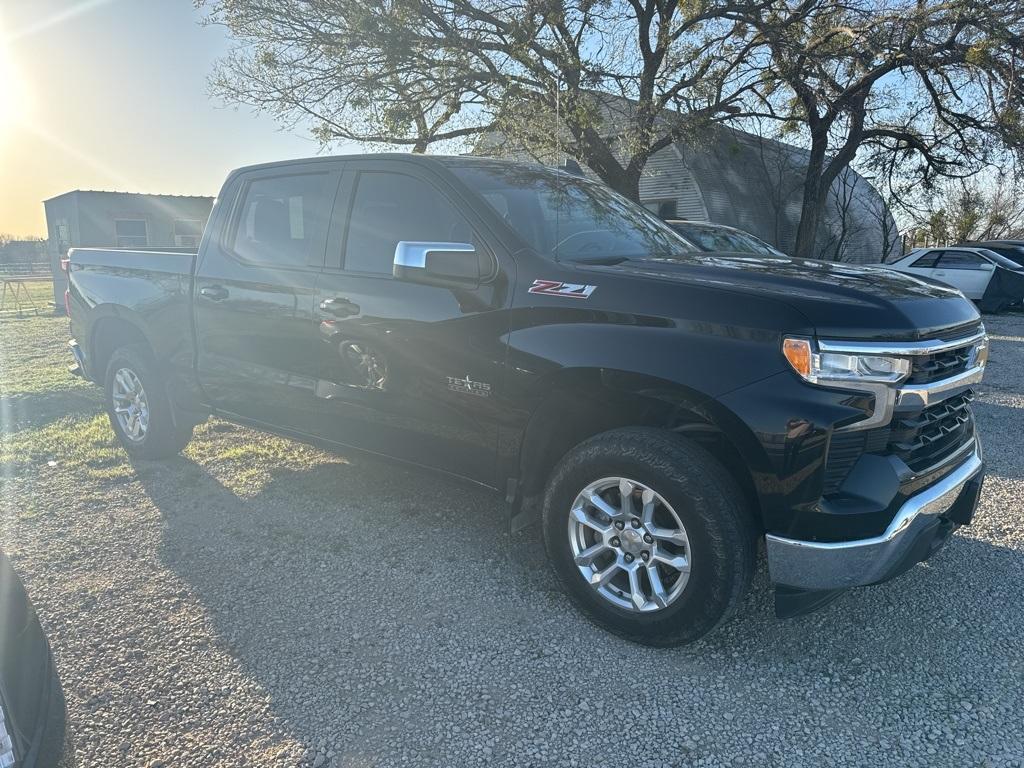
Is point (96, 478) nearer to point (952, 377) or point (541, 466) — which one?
point (541, 466)

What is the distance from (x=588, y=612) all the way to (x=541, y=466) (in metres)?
0.65

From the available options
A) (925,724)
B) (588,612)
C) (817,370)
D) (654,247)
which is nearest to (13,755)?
(588,612)

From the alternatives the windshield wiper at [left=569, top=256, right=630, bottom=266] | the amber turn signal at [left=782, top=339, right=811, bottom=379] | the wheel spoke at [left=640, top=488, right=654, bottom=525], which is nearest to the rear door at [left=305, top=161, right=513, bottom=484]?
the windshield wiper at [left=569, top=256, right=630, bottom=266]

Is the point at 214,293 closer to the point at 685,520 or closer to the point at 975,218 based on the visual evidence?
the point at 685,520

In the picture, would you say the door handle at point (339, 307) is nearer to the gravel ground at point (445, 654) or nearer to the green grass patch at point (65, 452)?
the gravel ground at point (445, 654)

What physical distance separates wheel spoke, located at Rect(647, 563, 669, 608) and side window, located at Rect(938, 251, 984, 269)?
1679cm

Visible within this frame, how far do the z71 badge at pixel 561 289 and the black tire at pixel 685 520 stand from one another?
0.58m

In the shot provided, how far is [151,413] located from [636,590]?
3.75 metres

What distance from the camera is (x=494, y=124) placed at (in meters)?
14.4

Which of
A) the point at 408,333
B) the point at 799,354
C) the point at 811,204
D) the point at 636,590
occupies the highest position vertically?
the point at 811,204

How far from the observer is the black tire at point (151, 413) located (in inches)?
192

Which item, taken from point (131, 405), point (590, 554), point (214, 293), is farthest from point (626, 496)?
point (131, 405)

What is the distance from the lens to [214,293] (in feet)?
14.1

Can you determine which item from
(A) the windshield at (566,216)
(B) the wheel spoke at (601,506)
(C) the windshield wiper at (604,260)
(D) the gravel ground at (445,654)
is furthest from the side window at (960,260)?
(B) the wheel spoke at (601,506)
